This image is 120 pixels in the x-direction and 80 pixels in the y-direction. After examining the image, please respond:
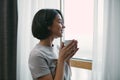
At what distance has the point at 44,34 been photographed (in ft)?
4.26

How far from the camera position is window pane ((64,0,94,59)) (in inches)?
95.3

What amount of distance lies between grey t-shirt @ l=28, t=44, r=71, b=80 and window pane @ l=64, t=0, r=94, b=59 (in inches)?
48.6

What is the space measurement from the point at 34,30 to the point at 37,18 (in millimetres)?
82

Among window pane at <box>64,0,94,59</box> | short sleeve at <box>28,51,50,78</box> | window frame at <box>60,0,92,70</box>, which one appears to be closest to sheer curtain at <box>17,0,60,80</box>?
window pane at <box>64,0,94,59</box>

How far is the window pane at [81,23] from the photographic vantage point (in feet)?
7.94

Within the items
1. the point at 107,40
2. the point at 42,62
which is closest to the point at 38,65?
the point at 42,62

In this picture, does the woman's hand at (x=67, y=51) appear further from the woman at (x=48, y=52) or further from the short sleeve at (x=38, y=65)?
the short sleeve at (x=38, y=65)

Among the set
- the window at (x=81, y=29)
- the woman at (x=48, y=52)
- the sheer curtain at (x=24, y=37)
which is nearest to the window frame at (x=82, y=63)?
the window at (x=81, y=29)

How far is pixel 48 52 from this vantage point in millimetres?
1258

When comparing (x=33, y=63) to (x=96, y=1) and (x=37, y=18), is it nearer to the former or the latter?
(x=37, y=18)

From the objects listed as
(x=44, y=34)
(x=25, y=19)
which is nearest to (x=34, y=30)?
(x=44, y=34)

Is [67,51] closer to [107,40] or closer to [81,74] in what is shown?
[107,40]
